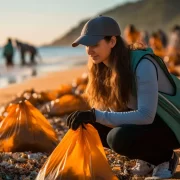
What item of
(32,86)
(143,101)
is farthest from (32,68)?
(143,101)

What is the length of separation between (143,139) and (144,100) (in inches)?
11.2

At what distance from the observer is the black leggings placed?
114 inches

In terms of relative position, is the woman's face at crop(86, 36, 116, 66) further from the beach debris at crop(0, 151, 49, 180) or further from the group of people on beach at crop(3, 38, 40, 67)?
the group of people on beach at crop(3, 38, 40, 67)

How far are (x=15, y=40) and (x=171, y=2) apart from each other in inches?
6268

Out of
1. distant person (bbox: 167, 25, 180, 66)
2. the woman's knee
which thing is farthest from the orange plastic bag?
distant person (bbox: 167, 25, 180, 66)

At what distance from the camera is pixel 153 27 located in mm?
156750

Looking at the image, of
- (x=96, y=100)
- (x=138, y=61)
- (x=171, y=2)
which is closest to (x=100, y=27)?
(x=138, y=61)

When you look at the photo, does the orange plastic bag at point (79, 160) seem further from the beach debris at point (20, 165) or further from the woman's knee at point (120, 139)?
the beach debris at point (20, 165)

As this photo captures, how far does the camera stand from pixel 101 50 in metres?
2.82

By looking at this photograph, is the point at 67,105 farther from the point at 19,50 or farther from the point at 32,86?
the point at 19,50

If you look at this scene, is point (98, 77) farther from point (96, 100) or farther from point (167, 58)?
point (167, 58)

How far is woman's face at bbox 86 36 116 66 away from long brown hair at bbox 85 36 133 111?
24 millimetres

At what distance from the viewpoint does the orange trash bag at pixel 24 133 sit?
3.58 m

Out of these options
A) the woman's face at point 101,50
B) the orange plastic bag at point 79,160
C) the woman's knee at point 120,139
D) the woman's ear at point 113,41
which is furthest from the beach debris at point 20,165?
the woman's ear at point 113,41
